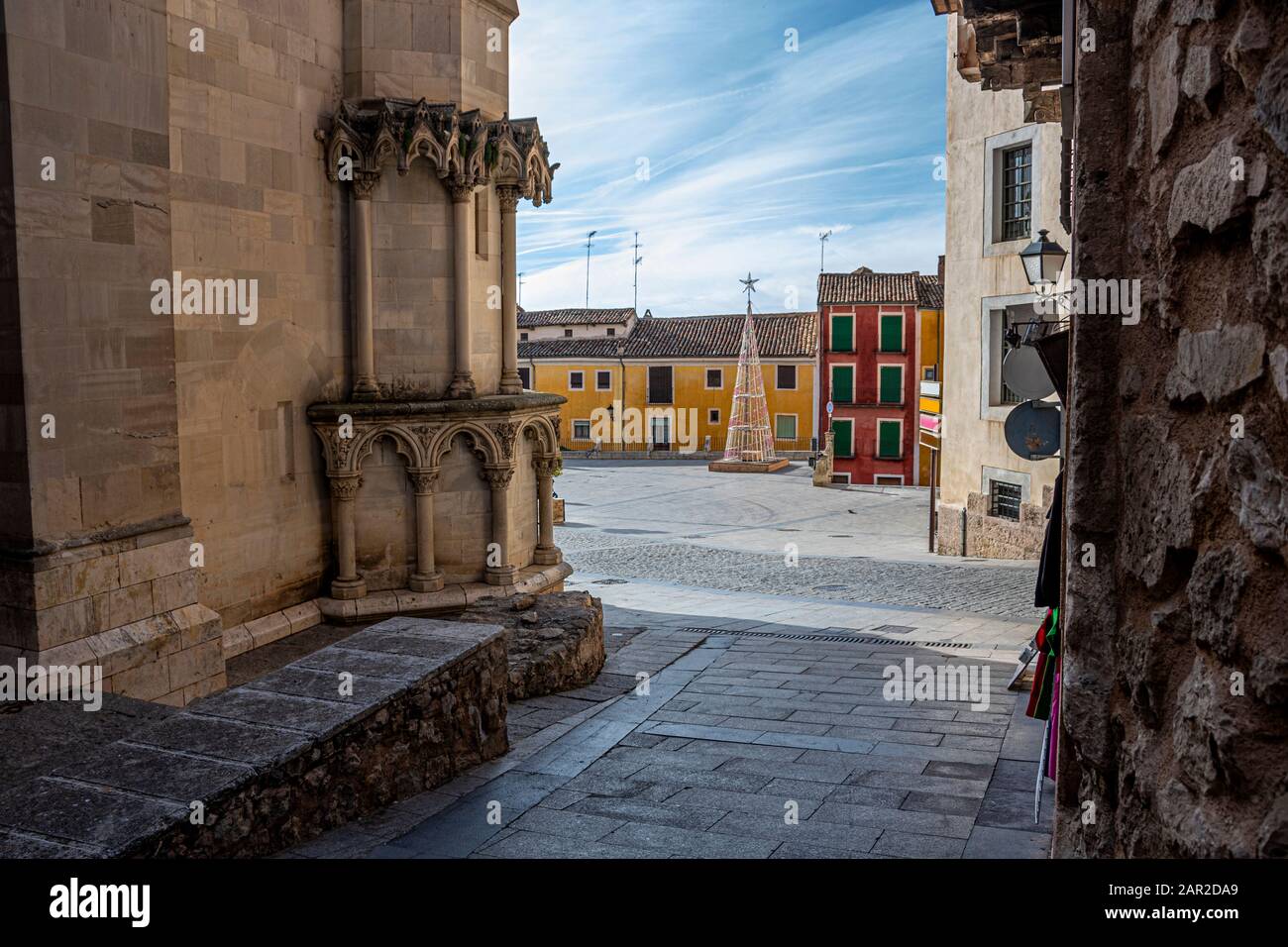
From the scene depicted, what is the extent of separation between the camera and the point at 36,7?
20.1ft

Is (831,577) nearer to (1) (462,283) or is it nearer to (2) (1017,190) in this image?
(2) (1017,190)

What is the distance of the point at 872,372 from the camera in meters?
49.4

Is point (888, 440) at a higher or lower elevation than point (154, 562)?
lower

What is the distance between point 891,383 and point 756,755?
44.0 metres

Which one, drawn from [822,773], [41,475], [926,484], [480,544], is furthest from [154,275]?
[926,484]

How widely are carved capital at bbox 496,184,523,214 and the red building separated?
37.9 metres

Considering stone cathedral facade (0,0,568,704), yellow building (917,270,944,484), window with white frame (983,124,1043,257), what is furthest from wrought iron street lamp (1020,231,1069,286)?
yellow building (917,270,944,484)

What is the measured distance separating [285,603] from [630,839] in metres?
5.20

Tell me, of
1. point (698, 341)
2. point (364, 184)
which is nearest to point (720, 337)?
point (698, 341)

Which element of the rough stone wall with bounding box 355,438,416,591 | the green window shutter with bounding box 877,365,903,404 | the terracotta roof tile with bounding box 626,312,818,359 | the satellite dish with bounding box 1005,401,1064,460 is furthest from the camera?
the terracotta roof tile with bounding box 626,312,818,359

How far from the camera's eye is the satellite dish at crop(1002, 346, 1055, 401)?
964 cm

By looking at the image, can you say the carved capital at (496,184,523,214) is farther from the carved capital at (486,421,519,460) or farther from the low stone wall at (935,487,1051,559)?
the low stone wall at (935,487,1051,559)
